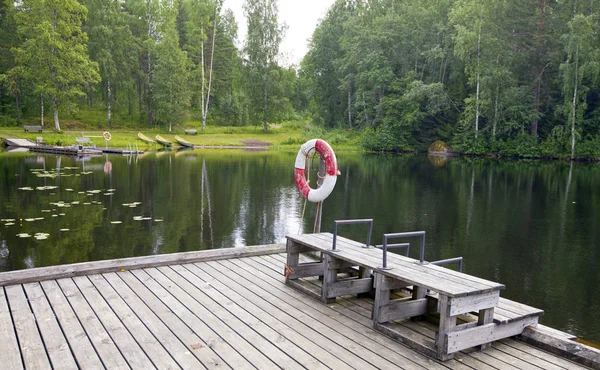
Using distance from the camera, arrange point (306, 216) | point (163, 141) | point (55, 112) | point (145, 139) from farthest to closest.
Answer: point (145, 139) < point (163, 141) < point (55, 112) < point (306, 216)

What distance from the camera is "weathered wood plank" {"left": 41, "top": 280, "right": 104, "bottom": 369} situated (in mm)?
3027

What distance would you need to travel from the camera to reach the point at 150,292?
4.37 m

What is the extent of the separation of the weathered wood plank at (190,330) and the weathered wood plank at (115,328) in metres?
0.30

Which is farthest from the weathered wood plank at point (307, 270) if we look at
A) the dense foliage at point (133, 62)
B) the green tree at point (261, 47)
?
the green tree at point (261, 47)

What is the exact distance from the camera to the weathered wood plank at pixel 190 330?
3131 mm

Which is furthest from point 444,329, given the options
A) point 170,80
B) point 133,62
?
point 133,62

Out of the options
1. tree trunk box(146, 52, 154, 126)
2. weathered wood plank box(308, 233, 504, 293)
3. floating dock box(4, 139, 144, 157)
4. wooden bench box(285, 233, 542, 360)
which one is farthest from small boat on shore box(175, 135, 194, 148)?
wooden bench box(285, 233, 542, 360)

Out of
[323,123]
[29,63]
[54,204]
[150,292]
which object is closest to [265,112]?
[323,123]

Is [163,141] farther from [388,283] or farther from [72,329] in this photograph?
[388,283]

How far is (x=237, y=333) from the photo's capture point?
3.56 m

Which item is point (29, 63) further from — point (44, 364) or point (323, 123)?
point (44, 364)

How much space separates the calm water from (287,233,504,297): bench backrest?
2.88 meters

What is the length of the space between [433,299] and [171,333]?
2.00 m

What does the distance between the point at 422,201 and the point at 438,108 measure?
23.5m
